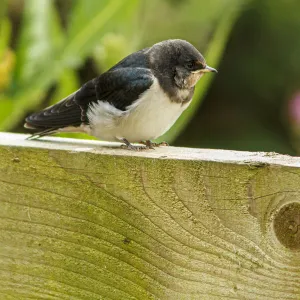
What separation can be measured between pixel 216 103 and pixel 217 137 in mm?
380

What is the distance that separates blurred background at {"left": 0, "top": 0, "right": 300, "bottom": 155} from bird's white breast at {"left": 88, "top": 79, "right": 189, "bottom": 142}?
795mm

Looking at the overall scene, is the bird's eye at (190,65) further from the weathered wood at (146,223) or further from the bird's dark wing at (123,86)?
the weathered wood at (146,223)

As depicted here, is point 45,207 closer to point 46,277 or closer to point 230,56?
point 46,277

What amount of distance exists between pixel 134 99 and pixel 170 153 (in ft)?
2.47

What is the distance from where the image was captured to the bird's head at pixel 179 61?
2473 mm

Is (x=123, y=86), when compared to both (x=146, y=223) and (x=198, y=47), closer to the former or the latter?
(x=146, y=223)

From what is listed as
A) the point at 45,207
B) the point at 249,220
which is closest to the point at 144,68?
the point at 45,207

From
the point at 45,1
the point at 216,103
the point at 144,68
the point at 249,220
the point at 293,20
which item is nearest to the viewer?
the point at 249,220

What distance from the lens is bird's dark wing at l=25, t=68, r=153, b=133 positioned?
2.39 m

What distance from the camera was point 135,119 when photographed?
7.77ft

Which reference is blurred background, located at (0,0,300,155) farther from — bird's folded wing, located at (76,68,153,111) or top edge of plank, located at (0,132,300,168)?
top edge of plank, located at (0,132,300,168)

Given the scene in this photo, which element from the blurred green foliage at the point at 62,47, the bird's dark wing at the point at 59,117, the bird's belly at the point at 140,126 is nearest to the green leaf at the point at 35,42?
the blurred green foliage at the point at 62,47

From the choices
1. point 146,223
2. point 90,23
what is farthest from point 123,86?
point 90,23

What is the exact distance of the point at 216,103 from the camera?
6.51 m
